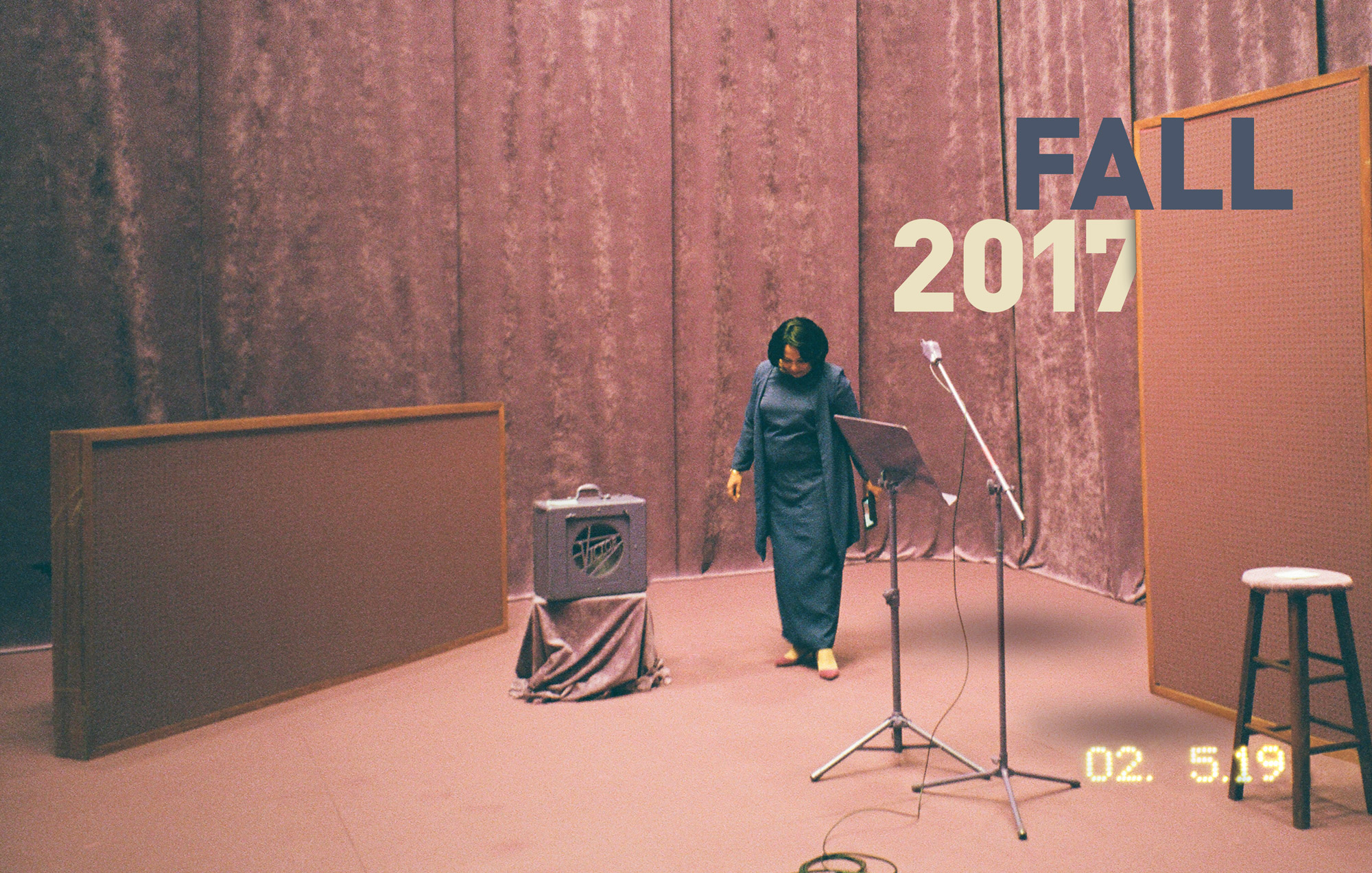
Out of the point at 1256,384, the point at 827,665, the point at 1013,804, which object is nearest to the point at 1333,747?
the point at 1013,804

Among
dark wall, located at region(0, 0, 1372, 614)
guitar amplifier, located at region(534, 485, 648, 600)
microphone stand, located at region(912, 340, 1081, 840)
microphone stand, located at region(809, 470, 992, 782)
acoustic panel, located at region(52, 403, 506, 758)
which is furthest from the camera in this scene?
dark wall, located at region(0, 0, 1372, 614)

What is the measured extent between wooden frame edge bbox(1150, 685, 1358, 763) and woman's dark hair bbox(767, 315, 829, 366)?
5.12 ft

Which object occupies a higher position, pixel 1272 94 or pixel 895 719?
pixel 1272 94

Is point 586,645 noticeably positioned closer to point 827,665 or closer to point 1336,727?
point 827,665

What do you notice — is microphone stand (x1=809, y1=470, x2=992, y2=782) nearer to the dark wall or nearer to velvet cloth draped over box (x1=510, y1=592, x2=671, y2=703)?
velvet cloth draped over box (x1=510, y1=592, x2=671, y2=703)

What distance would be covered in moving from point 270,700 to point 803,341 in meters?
2.14

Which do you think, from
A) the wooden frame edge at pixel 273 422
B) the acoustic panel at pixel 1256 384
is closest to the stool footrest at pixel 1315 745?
the acoustic panel at pixel 1256 384

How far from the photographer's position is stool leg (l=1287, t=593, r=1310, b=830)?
2.56 metres

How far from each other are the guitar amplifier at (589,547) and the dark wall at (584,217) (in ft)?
5.67

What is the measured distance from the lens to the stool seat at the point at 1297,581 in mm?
2609

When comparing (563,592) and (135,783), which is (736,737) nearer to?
(563,592)

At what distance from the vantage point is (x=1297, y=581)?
2.62 meters

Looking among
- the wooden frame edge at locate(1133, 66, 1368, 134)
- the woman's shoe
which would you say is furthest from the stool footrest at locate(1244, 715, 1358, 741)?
the wooden frame edge at locate(1133, 66, 1368, 134)

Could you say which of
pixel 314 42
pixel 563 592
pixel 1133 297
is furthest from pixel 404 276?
pixel 1133 297
